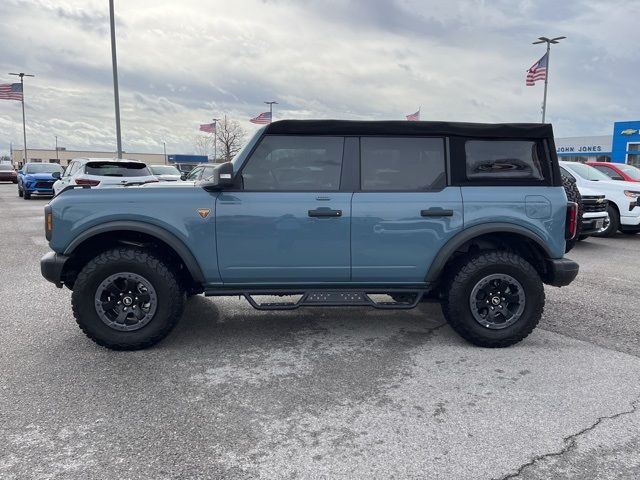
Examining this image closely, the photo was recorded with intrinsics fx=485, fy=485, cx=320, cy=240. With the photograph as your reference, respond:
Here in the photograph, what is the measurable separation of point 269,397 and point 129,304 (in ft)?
5.12

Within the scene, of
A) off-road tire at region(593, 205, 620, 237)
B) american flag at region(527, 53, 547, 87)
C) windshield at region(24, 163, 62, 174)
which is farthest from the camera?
american flag at region(527, 53, 547, 87)

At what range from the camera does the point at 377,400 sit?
10.8ft

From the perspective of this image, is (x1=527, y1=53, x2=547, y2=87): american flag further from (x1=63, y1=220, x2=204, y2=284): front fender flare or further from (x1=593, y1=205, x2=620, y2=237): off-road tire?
(x1=63, y1=220, x2=204, y2=284): front fender flare

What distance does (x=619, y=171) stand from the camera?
452 inches

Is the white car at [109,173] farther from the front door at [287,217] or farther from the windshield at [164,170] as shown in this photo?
the front door at [287,217]

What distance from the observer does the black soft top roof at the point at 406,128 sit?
4129 millimetres

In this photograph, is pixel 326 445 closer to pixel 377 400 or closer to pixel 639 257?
pixel 377 400

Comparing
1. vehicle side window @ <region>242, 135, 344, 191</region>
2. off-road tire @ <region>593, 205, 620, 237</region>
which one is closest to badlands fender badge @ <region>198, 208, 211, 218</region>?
vehicle side window @ <region>242, 135, 344, 191</region>

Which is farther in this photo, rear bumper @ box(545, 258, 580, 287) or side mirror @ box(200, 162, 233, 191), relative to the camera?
rear bumper @ box(545, 258, 580, 287)

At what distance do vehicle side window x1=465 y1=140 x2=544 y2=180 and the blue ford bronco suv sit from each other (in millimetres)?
10

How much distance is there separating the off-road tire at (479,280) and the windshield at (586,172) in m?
7.92

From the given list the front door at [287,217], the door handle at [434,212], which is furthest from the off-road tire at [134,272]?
the door handle at [434,212]

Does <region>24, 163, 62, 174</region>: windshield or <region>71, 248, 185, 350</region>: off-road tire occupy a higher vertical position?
<region>24, 163, 62, 174</region>: windshield

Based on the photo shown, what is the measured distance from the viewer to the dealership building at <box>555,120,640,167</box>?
37.4 m
